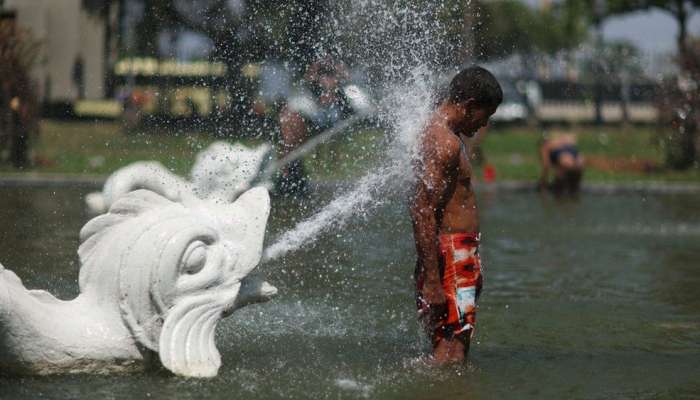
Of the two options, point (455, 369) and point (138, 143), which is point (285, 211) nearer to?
point (455, 369)

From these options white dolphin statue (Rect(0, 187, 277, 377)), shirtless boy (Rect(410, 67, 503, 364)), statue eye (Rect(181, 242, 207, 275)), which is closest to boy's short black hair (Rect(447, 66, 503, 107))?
shirtless boy (Rect(410, 67, 503, 364))

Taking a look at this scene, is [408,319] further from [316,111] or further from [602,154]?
[602,154]

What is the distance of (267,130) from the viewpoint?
575 inches

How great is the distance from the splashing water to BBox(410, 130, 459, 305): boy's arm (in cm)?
16

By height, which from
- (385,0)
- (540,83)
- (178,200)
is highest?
(385,0)

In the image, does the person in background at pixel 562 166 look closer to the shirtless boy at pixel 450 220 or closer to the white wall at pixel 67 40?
the shirtless boy at pixel 450 220

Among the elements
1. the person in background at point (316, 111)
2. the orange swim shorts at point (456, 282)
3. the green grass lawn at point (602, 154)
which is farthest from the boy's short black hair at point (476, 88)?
the green grass lawn at point (602, 154)

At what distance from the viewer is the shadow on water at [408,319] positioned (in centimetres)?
509

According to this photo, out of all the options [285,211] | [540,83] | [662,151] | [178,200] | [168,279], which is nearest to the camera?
[168,279]

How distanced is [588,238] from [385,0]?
4613mm

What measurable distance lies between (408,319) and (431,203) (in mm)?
1749

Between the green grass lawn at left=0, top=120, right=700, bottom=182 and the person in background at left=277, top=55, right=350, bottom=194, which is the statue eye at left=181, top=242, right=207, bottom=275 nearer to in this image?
the green grass lawn at left=0, top=120, right=700, bottom=182

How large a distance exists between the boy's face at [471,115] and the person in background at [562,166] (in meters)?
11.6

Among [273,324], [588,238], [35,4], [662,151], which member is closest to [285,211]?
[273,324]
